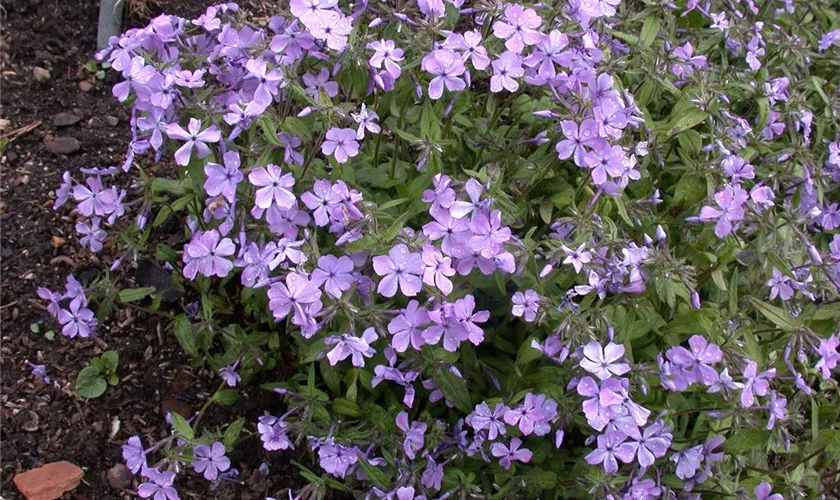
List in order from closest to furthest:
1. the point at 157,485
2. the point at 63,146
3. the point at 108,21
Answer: the point at 157,485 → the point at 63,146 → the point at 108,21

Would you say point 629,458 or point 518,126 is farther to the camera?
point 518,126

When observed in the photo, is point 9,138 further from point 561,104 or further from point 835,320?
point 835,320

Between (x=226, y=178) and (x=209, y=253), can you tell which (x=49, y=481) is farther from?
(x=226, y=178)

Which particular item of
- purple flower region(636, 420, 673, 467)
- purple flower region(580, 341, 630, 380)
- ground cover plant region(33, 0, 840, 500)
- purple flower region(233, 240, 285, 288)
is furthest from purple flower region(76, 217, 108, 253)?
purple flower region(636, 420, 673, 467)

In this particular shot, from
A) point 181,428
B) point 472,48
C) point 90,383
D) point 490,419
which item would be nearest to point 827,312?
point 490,419

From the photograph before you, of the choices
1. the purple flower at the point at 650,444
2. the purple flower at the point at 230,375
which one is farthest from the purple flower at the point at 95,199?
the purple flower at the point at 650,444

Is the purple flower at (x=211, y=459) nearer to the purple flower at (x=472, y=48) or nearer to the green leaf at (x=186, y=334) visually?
the green leaf at (x=186, y=334)

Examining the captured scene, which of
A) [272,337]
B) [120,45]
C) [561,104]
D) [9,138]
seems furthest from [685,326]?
[9,138]
